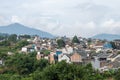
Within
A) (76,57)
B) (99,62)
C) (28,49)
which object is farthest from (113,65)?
(28,49)

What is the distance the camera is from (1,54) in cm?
4750

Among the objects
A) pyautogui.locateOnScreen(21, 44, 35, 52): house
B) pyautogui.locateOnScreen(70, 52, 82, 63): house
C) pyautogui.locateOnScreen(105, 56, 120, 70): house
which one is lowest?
pyautogui.locateOnScreen(105, 56, 120, 70): house

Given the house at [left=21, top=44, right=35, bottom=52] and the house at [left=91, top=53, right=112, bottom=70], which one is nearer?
the house at [left=91, top=53, right=112, bottom=70]

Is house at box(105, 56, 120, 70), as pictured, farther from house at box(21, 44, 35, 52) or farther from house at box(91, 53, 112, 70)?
house at box(21, 44, 35, 52)

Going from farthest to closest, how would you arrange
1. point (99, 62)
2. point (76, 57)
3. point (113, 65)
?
point (76, 57)
point (99, 62)
point (113, 65)

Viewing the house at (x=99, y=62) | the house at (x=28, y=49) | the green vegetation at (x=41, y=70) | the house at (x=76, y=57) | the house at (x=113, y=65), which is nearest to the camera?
the green vegetation at (x=41, y=70)

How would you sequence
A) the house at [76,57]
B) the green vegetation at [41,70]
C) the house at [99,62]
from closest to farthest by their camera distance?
the green vegetation at [41,70] < the house at [99,62] < the house at [76,57]

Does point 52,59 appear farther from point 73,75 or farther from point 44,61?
point 73,75

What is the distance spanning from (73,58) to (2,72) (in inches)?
364

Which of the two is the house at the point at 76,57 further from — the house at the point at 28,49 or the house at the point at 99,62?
the house at the point at 28,49

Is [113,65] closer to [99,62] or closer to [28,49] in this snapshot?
[99,62]

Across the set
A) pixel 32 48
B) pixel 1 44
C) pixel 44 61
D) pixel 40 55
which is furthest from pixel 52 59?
pixel 1 44

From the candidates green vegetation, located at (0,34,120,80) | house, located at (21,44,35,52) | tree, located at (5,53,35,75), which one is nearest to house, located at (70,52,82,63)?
green vegetation, located at (0,34,120,80)

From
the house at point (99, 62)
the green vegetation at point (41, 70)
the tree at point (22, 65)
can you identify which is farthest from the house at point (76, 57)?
the tree at point (22, 65)
